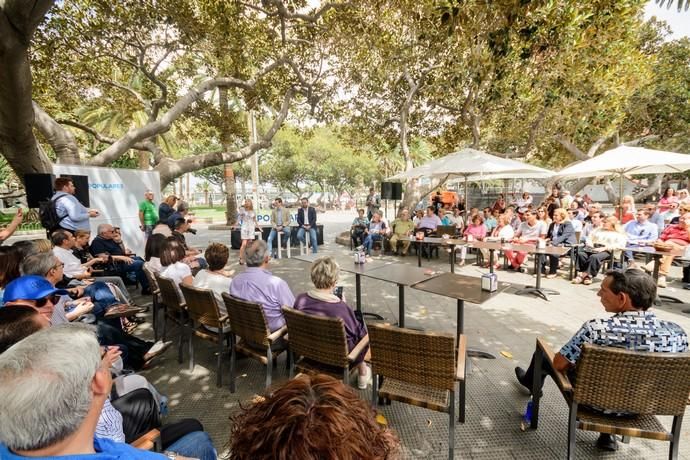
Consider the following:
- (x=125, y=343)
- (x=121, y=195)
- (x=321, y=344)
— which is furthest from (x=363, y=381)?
(x=121, y=195)

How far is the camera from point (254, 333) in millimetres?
2807

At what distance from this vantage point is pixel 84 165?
7.33 metres

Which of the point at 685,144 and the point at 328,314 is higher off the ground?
the point at 685,144

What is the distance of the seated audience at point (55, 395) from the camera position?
2.94 ft

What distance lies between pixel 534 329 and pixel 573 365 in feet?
7.63

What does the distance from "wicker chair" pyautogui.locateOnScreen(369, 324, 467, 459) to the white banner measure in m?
8.08

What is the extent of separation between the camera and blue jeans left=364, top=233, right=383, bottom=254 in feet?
31.5

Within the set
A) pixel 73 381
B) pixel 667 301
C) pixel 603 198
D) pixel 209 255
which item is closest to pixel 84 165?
pixel 209 255

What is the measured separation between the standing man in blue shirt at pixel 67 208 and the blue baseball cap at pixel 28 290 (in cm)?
315

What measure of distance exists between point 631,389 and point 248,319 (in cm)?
258

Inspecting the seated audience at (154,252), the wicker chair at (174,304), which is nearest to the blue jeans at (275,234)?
the seated audience at (154,252)

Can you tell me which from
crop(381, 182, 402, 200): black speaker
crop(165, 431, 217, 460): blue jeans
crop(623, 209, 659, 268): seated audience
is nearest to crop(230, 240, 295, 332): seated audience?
crop(165, 431, 217, 460): blue jeans

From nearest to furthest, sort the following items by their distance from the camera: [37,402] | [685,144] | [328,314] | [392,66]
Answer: [37,402], [328,314], [392,66], [685,144]

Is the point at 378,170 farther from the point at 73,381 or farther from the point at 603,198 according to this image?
the point at 73,381
